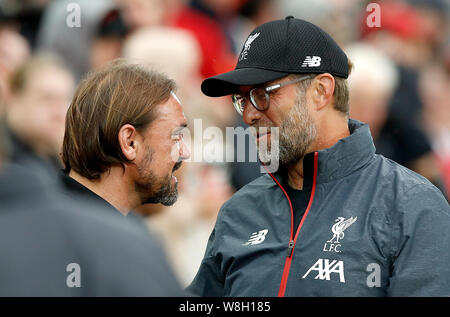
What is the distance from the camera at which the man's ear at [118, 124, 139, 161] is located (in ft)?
9.81

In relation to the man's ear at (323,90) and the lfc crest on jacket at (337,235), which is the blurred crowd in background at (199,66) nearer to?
the man's ear at (323,90)

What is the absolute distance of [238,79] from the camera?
3098 millimetres

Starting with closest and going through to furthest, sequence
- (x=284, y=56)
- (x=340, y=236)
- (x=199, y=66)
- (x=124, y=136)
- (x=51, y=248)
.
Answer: (x=51, y=248) → (x=340, y=236) → (x=124, y=136) → (x=284, y=56) → (x=199, y=66)

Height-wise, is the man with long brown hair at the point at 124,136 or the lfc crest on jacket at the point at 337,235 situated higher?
the man with long brown hair at the point at 124,136

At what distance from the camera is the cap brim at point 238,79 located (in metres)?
3.09

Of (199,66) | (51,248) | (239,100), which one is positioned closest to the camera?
(51,248)

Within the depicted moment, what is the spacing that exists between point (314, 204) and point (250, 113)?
51cm

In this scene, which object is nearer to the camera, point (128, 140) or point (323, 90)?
point (128, 140)

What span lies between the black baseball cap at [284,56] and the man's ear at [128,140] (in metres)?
0.42

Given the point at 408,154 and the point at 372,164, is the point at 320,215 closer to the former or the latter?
the point at 372,164

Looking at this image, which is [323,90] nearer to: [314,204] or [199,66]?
[314,204]

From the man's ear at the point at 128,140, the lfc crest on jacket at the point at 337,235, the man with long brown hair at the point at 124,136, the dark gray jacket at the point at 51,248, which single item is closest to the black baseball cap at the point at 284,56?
the man with long brown hair at the point at 124,136

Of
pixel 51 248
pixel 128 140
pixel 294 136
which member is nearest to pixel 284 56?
pixel 294 136

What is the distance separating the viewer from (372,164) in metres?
3.05
